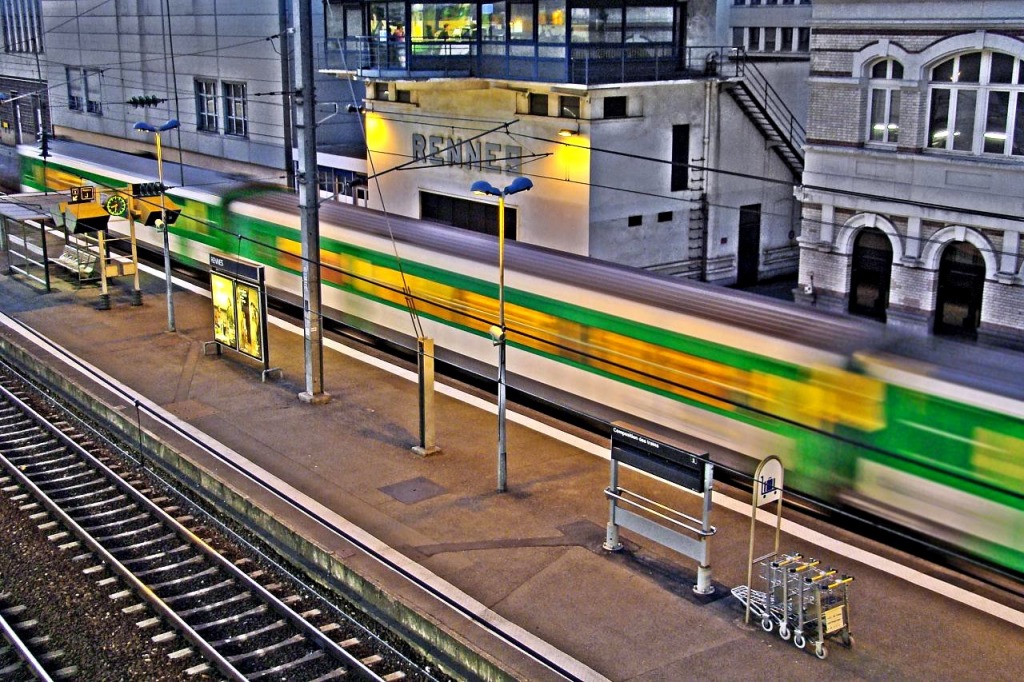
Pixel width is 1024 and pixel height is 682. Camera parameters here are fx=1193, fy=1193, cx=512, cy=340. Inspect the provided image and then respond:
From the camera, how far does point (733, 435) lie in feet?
54.5

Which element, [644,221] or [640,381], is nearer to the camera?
[640,381]

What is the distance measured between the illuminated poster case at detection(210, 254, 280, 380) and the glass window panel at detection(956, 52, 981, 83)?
12942mm

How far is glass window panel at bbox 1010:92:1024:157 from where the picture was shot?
2036 centimetres

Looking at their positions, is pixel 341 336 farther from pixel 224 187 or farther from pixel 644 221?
pixel 644 221

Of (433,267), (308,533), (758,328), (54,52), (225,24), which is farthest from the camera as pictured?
(54,52)

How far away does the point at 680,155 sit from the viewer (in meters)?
29.0

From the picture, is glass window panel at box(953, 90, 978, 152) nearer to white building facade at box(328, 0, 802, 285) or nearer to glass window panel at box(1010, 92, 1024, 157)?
glass window panel at box(1010, 92, 1024, 157)

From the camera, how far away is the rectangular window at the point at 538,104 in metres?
27.8

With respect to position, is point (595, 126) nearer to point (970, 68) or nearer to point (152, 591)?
point (970, 68)

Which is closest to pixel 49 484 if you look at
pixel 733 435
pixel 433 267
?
pixel 433 267

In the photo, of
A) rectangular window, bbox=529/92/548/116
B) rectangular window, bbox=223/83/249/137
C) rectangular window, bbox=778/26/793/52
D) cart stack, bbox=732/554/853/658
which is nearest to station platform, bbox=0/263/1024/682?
cart stack, bbox=732/554/853/658

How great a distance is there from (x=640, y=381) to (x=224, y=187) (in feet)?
48.3

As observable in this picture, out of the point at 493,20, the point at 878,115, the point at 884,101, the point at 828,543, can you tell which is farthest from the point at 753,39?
the point at 828,543

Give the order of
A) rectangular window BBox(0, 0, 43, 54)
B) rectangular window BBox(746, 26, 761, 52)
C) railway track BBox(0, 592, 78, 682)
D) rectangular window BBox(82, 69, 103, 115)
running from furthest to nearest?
rectangular window BBox(0, 0, 43, 54) < rectangular window BBox(82, 69, 103, 115) < rectangular window BBox(746, 26, 761, 52) < railway track BBox(0, 592, 78, 682)
